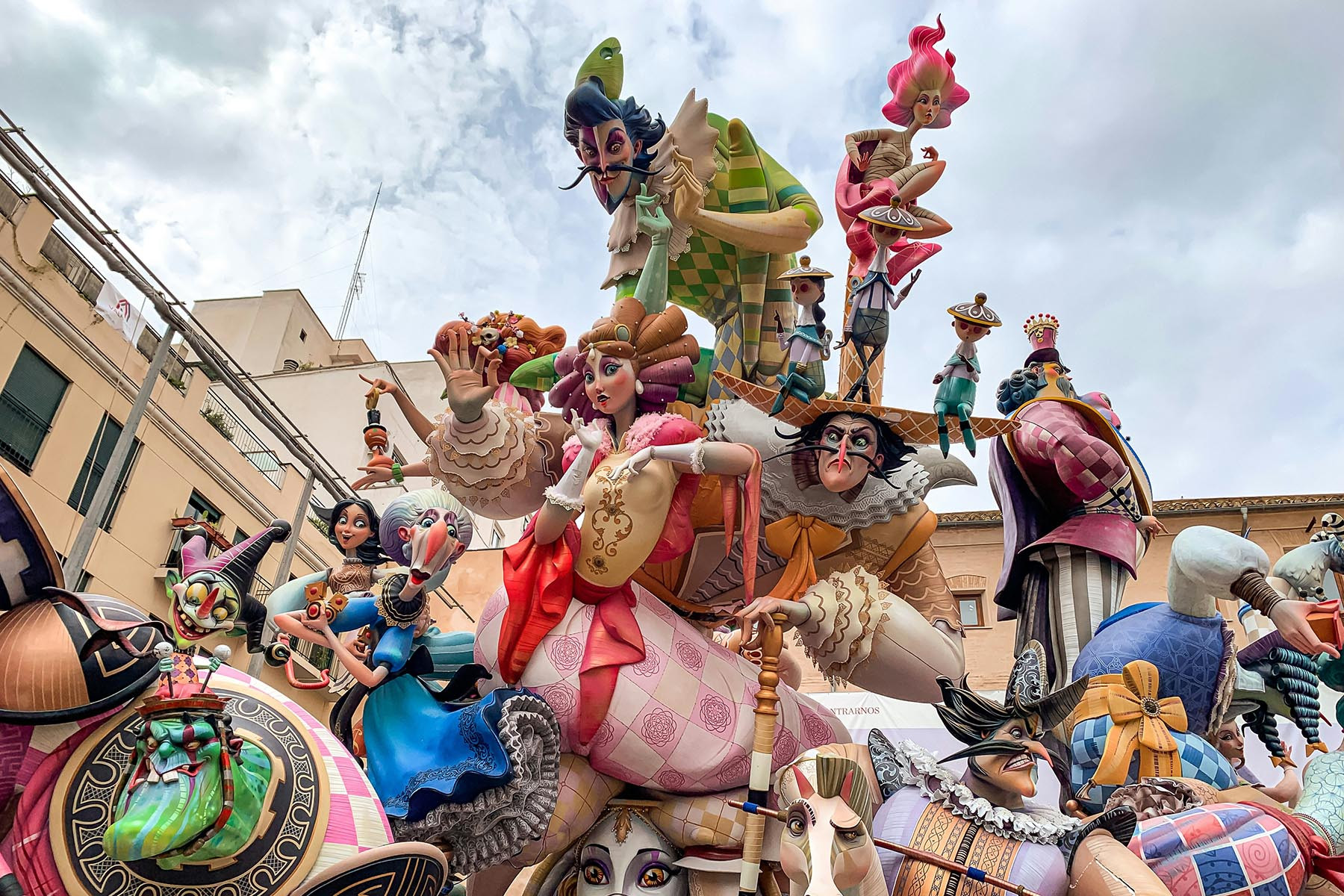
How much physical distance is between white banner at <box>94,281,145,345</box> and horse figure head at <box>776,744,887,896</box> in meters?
6.96

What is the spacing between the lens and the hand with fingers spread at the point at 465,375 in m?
4.15

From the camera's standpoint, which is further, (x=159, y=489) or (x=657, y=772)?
(x=159, y=489)

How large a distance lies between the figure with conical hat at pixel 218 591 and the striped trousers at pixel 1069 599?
9.43 ft

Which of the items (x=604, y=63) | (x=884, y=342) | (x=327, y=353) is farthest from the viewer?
(x=327, y=353)

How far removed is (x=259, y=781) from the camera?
2.80 metres

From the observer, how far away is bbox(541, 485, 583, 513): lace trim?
3689mm

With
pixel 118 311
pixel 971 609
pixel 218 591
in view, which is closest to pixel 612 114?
pixel 218 591

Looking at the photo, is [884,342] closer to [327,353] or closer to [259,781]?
[259,781]

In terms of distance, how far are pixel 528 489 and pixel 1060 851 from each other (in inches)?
92.4

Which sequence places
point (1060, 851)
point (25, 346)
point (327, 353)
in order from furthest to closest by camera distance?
point (327, 353), point (25, 346), point (1060, 851)

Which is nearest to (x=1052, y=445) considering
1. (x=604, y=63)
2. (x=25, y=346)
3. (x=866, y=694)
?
(x=604, y=63)

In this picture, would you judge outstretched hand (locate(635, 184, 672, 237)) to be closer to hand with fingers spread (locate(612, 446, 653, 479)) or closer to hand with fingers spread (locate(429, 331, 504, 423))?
hand with fingers spread (locate(429, 331, 504, 423))

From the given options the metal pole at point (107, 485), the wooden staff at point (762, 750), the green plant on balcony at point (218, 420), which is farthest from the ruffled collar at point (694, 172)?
the green plant on balcony at point (218, 420)

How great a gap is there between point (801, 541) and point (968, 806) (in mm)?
1214
